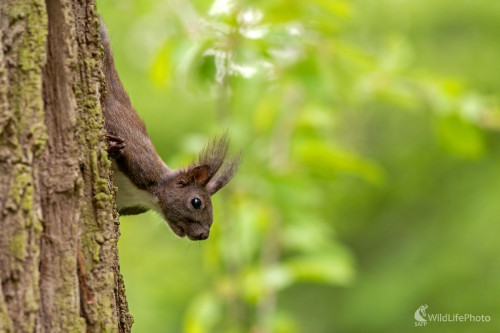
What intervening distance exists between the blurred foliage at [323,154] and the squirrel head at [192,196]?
0.24 m

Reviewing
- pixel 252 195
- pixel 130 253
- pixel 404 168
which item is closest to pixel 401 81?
pixel 252 195

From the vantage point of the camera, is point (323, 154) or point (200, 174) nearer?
point (200, 174)

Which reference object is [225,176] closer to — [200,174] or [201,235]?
[200,174]

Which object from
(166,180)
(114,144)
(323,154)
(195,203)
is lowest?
(114,144)

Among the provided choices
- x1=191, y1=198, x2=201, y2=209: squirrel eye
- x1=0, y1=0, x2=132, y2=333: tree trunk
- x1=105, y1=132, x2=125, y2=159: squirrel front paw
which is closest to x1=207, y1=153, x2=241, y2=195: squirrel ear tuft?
x1=191, y1=198, x2=201, y2=209: squirrel eye

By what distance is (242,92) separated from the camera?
4.03m

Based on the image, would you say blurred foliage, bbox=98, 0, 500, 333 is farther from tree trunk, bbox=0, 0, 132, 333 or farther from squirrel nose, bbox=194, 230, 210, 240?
tree trunk, bbox=0, 0, 132, 333

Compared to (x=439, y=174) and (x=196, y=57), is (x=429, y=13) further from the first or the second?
(x=196, y=57)

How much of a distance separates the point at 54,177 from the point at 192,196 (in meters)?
1.80

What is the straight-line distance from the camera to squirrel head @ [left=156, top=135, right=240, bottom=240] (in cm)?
389

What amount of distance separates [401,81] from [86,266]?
2.98 meters

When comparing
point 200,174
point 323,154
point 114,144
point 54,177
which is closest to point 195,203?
point 200,174

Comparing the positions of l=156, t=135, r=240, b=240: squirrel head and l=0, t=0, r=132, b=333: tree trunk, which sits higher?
l=156, t=135, r=240, b=240: squirrel head

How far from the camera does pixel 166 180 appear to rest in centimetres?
390
